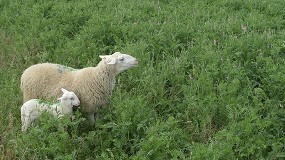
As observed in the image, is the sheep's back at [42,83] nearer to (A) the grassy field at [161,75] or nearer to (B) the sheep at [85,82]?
(B) the sheep at [85,82]

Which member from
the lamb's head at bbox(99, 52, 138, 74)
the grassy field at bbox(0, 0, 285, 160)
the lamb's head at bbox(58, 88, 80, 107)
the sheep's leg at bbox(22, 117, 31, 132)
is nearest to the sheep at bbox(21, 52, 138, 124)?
the lamb's head at bbox(99, 52, 138, 74)

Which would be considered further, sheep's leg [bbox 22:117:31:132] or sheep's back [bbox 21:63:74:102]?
sheep's back [bbox 21:63:74:102]

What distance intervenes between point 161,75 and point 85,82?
1.32 meters

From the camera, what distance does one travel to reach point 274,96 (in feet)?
17.7

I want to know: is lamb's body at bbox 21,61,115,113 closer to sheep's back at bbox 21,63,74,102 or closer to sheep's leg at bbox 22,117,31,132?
sheep's back at bbox 21,63,74,102

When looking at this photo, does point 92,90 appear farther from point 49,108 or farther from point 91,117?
point 49,108

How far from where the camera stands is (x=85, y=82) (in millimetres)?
5293

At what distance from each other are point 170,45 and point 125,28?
1.11 meters

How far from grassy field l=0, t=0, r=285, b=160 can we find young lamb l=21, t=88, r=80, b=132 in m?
0.15

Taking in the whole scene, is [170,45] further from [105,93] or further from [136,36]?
[105,93]

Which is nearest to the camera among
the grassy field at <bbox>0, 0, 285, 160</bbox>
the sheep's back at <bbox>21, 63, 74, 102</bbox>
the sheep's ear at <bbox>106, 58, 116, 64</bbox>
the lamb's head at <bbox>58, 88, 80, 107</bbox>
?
the grassy field at <bbox>0, 0, 285, 160</bbox>

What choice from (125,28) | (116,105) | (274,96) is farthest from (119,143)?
(125,28)

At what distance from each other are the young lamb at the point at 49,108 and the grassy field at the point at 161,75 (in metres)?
0.15

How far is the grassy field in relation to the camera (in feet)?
14.6
